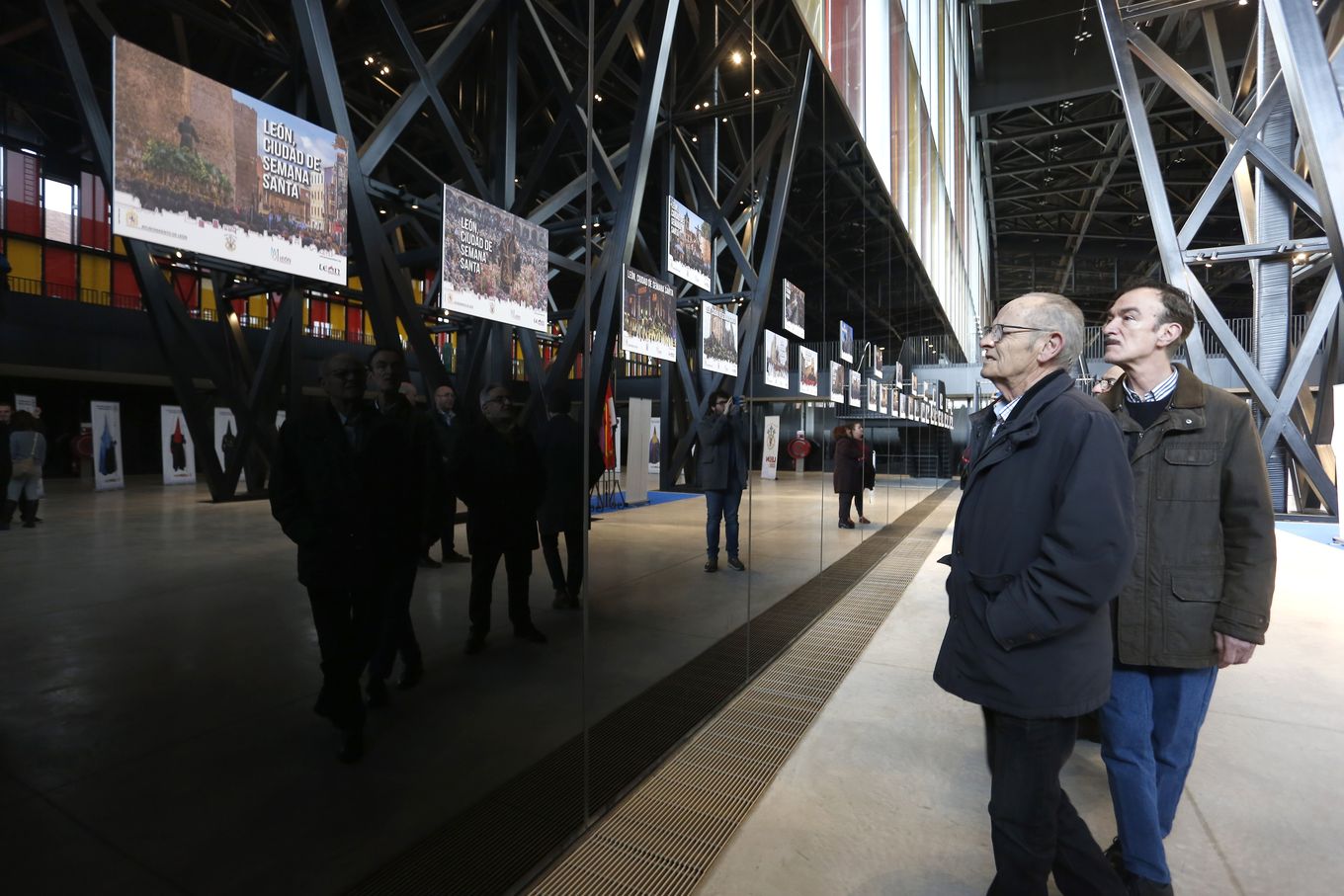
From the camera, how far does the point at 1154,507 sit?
6.22 feet

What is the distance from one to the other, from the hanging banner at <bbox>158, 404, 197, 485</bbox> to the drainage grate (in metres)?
1.11

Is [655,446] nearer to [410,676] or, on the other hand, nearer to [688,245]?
[688,245]

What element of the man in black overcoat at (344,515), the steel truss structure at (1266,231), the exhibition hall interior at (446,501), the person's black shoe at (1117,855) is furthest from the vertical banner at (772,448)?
the steel truss structure at (1266,231)

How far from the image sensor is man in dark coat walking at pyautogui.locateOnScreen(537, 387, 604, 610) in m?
2.09

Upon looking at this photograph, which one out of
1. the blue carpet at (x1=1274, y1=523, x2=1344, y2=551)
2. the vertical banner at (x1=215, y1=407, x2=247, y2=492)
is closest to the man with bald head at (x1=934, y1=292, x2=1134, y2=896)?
the vertical banner at (x1=215, y1=407, x2=247, y2=492)

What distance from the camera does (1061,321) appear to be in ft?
5.28

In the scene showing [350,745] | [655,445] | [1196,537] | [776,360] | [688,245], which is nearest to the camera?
[350,745]

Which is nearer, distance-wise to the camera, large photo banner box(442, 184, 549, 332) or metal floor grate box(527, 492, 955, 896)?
large photo banner box(442, 184, 549, 332)

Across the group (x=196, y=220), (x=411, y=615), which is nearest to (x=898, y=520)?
(x=411, y=615)

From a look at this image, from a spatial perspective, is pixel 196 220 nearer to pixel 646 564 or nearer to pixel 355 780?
pixel 355 780

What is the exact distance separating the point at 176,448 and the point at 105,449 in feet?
0.30

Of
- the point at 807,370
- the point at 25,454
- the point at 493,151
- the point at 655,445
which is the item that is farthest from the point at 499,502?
the point at 807,370

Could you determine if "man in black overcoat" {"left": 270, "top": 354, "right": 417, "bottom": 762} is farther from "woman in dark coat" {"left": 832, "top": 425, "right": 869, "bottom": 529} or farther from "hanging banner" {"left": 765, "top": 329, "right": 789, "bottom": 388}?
"woman in dark coat" {"left": 832, "top": 425, "right": 869, "bottom": 529}

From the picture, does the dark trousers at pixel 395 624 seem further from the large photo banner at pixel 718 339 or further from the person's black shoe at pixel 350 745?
the large photo banner at pixel 718 339
